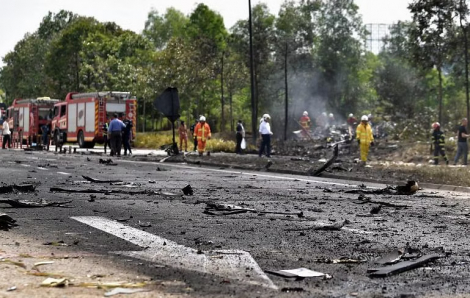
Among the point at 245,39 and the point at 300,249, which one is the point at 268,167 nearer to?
the point at 300,249

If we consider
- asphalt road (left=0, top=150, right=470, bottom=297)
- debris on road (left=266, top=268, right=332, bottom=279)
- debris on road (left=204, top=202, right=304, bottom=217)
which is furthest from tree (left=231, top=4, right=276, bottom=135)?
debris on road (left=266, top=268, right=332, bottom=279)

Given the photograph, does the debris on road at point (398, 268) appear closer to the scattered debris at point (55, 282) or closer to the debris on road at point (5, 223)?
the scattered debris at point (55, 282)

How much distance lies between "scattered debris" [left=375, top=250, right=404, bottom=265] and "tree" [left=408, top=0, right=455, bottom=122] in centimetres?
4359

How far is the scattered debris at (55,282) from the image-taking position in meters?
6.62

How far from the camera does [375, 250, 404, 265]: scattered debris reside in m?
8.15

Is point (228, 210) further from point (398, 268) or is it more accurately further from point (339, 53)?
point (339, 53)

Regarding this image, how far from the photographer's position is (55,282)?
6703mm

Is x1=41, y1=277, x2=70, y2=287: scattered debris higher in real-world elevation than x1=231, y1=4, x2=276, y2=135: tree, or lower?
lower

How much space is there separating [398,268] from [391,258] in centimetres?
71

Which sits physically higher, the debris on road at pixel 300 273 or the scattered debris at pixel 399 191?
the debris on road at pixel 300 273

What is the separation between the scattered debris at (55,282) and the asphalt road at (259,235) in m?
0.70

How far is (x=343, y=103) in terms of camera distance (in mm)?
98000

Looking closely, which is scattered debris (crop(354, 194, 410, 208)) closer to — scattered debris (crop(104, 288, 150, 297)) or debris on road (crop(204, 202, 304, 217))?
debris on road (crop(204, 202, 304, 217))

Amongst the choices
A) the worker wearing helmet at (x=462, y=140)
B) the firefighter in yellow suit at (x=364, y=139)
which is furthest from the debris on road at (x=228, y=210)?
the worker wearing helmet at (x=462, y=140)
